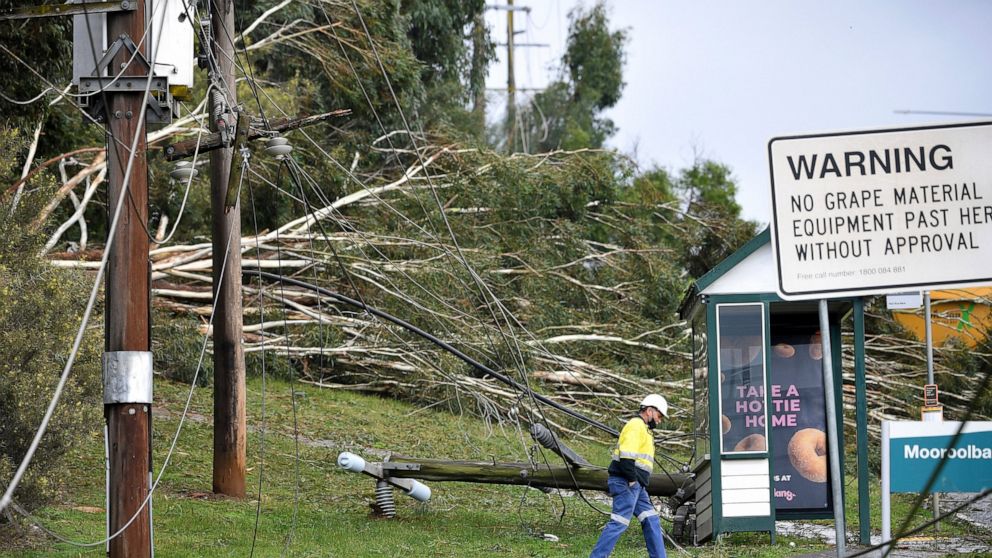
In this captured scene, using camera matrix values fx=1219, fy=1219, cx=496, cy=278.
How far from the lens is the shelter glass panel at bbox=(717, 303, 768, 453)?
11992mm

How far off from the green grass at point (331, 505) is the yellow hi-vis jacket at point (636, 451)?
1.45m

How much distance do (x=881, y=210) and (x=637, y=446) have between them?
575cm

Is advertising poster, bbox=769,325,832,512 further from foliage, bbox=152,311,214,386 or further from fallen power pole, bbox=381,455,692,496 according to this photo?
foliage, bbox=152,311,214,386

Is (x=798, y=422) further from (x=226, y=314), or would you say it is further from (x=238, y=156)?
(x=238, y=156)

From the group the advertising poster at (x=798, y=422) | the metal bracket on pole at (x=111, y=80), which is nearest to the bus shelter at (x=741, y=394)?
the advertising poster at (x=798, y=422)

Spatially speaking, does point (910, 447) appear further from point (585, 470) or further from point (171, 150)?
point (171, 150)

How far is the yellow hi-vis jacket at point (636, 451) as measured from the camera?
10234 mm

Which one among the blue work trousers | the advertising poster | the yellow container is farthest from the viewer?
the yellow container

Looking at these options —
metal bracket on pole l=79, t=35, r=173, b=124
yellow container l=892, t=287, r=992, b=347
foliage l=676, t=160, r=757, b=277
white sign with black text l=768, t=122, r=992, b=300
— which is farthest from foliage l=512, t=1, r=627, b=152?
white sign with black text l=768, t=122, r=992, b=300

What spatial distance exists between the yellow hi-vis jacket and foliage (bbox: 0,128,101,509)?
4.74m

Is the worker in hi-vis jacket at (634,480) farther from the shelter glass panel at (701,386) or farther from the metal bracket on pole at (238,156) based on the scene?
the metal bracket on pole at (238,156)

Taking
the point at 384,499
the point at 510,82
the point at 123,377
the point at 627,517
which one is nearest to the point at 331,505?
the point at 384,499

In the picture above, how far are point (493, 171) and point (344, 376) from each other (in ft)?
15.0

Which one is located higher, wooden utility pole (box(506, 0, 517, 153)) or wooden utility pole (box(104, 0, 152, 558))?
wooden utility pole (box(506, 0, 517, 153))
